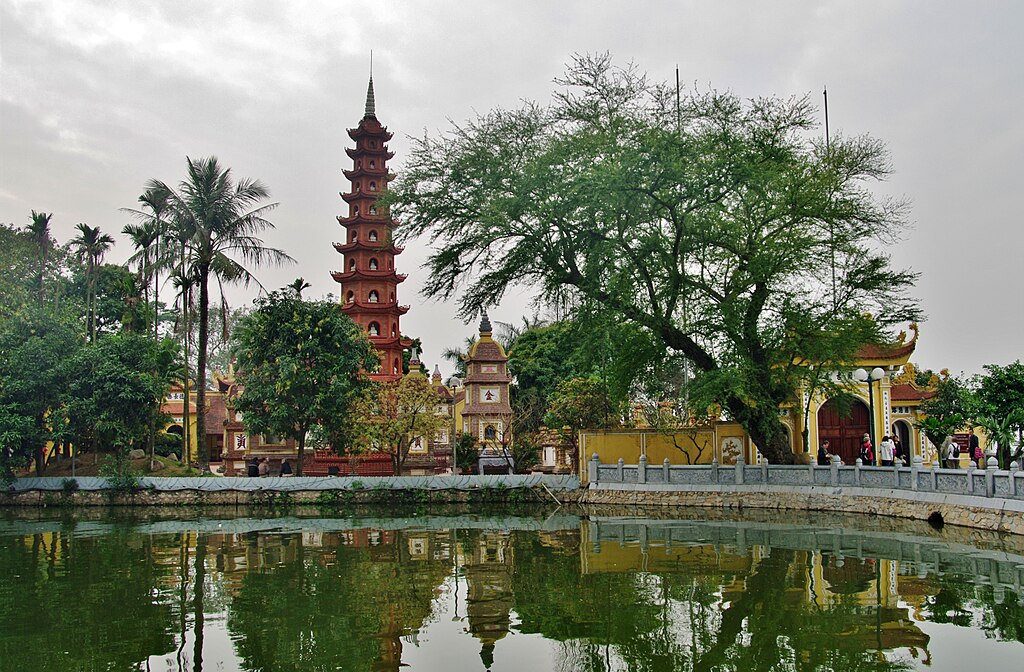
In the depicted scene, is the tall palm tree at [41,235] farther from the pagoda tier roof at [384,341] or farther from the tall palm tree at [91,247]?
the pagoda tier roof at [384,341]

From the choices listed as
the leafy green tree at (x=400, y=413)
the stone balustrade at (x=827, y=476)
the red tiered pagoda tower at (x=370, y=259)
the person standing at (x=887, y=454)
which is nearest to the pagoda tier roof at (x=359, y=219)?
the red tiered pagoda tower at (x=370, y=259)

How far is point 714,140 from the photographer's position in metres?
20.1

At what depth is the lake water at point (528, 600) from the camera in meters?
8.20

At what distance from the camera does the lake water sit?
820 centimetres

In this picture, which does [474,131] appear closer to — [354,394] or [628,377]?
[628,377]

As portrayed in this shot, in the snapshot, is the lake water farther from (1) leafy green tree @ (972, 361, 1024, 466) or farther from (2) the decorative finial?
(2) the decorative finial

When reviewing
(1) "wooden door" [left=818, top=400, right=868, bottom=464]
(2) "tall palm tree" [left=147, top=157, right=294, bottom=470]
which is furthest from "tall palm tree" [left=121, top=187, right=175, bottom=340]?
(1) "wooden door" [left=818, top=400, right=868, bottom=464]

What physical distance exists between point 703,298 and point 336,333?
44.8 ft

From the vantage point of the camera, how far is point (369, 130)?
4112 centimetres

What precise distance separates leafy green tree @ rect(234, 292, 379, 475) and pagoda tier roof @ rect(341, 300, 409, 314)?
7.81m

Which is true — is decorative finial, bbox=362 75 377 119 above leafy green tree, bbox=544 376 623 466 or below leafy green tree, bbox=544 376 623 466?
above

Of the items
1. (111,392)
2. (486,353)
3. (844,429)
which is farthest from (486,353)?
(844,429)

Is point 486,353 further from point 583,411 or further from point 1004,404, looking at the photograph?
point 1004,404

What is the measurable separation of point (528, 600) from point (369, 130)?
110 ft
